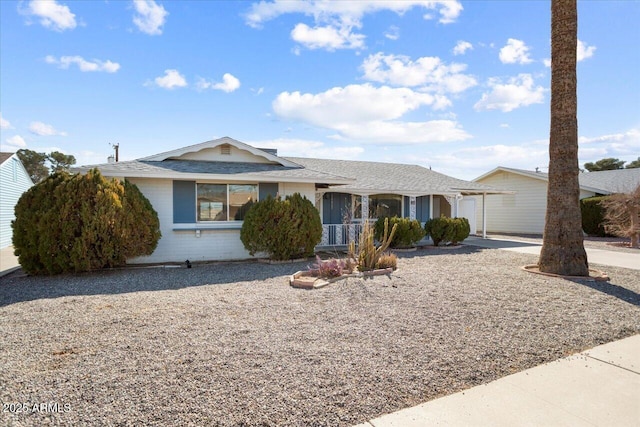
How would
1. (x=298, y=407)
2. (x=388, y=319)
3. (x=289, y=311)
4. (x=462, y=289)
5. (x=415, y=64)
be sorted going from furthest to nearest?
(x=415, y=64) → (x=462, y=289) → (x=289, y=311) → (x=388, y=319) → (x=298, y=407)

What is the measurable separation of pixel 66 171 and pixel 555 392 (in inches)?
420

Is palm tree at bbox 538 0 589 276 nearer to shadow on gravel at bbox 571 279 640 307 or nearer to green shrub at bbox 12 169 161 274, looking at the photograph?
shadow on gravel at bbox 571 279 640 307

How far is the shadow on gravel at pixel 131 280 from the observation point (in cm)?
663

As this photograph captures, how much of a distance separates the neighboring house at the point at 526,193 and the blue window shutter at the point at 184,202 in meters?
19.4

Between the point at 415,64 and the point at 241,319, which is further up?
the point at 415,64

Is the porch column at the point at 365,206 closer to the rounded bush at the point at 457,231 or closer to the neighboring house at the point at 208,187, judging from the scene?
the neighboring house at the point at 208,187

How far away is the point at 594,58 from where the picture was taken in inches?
381

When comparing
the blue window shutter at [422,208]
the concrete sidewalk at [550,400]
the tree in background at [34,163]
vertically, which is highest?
the tree in background at [34,163]

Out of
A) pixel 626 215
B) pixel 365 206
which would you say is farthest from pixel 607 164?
pixel 365 206

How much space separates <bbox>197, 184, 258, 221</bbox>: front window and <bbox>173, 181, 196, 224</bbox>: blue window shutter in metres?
0.20

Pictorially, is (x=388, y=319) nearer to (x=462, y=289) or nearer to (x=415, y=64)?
(x=462, y=289)

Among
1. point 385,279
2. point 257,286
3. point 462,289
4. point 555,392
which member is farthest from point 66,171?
point 555,392

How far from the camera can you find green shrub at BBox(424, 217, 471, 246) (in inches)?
551

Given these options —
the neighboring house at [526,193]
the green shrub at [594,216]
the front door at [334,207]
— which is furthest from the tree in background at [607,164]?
the front door at [334,207]
